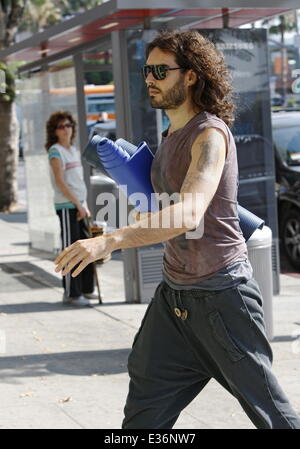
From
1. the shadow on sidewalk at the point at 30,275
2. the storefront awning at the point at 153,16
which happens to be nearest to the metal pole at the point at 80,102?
the storefront awning at the point at 153,16

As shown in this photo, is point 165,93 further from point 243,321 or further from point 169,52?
point 243,321

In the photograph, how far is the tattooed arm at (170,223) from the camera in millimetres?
2736

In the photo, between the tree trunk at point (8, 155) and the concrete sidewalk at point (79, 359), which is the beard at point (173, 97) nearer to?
the concrete sidewalk at point (79, 359)

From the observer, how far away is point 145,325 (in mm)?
3508

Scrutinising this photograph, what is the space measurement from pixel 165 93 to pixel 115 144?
0.36 m

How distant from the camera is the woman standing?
849 cm

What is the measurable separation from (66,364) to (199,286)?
3298mm

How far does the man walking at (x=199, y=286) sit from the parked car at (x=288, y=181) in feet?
22.3

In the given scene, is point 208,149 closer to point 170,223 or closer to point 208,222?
point 208,222

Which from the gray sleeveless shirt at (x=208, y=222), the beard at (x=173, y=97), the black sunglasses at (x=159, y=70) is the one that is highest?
the black sunglasses at (x=159, y=70)

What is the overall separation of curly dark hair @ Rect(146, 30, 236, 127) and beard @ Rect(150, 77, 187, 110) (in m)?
0.05

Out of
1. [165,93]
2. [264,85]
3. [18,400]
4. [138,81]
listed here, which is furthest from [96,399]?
[264,85]

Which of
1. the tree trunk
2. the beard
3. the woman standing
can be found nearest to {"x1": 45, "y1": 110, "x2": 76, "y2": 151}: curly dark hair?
the woman standing

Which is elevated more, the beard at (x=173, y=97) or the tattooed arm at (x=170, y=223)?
the beard at (x=173, y=97)
